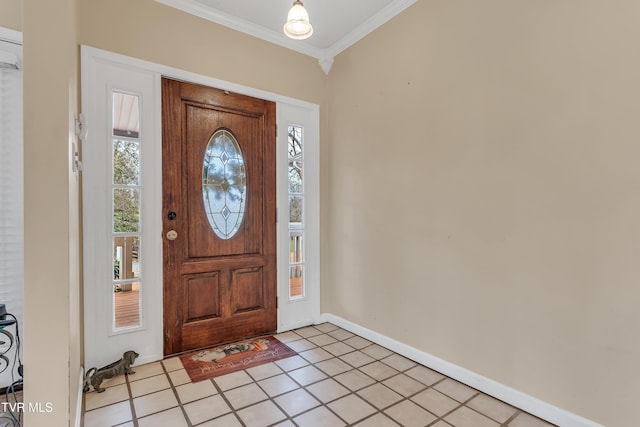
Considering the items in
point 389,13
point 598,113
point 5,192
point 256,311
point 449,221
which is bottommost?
point 256,311

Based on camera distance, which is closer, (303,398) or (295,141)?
(303,398)

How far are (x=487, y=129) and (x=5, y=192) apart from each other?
10.1 ft

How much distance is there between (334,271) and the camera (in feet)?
11.0

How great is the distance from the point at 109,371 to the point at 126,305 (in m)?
0.45

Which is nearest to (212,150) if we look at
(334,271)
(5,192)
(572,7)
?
(5,192)

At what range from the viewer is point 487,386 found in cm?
204

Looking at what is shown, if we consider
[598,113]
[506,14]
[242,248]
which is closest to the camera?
[598,113]

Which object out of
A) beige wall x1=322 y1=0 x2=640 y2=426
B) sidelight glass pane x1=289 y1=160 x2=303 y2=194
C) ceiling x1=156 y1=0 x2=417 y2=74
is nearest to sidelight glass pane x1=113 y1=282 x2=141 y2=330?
sidelight glass pane x1=289 y1=160 x2=303 y2=194

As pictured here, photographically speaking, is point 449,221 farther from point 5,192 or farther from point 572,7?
point 5,192

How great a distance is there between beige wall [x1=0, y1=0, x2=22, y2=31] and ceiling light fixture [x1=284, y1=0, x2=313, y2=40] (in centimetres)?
164

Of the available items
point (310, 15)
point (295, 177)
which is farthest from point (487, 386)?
point (310, 15)

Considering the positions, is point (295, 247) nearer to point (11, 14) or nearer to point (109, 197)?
point (109, 197)

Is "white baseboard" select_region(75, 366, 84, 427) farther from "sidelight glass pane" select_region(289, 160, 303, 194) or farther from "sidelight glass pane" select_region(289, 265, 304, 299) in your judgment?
Result: "sidelight glass pane" select_region(289, 160, 303, 194)

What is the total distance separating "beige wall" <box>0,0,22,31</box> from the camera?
6.24 ft
